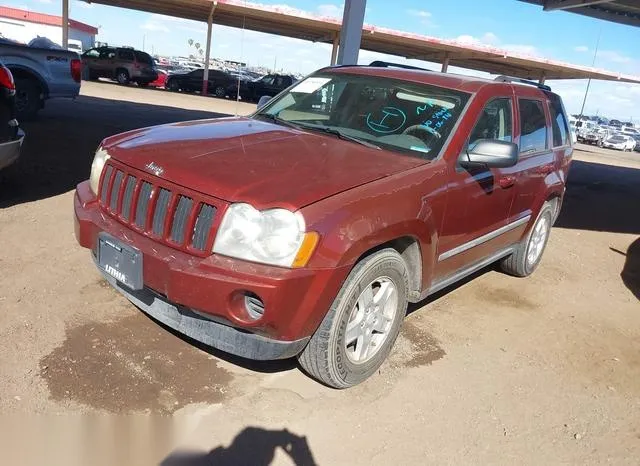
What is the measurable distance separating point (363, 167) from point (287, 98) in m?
1.67

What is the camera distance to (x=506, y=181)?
4332 millimetres

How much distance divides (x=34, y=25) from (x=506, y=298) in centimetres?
6458

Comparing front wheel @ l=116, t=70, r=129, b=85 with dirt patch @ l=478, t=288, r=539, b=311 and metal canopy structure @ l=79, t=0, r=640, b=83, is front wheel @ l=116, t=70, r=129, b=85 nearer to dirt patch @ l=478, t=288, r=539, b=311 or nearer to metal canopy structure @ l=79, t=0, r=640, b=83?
metal canopy structure @ l=79, t=0, r=640, b=83

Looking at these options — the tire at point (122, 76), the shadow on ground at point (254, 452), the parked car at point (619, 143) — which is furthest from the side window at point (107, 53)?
the parked car at point (619, 143)

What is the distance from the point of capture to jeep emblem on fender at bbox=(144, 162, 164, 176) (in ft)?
9.96

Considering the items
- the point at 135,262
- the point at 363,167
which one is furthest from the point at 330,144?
the point at 135,262

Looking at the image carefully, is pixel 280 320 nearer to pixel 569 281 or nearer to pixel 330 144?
pixel 330 144

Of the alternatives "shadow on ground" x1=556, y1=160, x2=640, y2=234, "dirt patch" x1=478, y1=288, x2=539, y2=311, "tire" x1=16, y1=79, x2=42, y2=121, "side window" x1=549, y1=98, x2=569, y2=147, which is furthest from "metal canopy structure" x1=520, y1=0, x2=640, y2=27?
"tire" x1=16, y1=79, x2=42, y2=121

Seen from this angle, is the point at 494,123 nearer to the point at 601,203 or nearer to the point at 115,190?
the point at 115,190

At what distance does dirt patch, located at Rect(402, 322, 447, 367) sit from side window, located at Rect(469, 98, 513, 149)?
138 cm

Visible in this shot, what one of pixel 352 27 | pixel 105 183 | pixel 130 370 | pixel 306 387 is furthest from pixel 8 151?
pixel 352 27

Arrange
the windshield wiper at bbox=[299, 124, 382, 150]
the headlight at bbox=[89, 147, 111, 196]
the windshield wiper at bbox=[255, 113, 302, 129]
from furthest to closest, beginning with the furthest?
1. the windshield wiper at bbox=[255, 113, 302, 129]
2. the windshield wiper at bbox=[299, 124, 382, 150]
3. the headlight at bbox=[89, 147, 111, 196]

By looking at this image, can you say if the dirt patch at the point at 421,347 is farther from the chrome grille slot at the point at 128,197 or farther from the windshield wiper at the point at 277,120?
the chrome grille slot at the point at 128,197

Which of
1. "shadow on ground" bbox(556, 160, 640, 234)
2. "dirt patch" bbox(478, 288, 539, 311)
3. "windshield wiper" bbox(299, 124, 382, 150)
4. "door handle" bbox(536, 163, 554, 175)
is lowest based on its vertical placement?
"dirt patch" bbox(478, 288, 539, 311)
